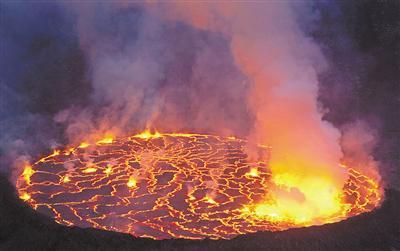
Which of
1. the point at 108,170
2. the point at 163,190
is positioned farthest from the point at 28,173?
the point at 163,190

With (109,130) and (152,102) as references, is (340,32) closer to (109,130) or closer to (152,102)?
(152,102)

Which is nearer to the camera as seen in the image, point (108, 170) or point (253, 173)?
point (108, 170)

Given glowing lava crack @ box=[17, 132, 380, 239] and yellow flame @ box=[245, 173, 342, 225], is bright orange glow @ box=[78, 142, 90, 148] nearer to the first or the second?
glowing lava crack @ box=[17, 132, 380, 239]

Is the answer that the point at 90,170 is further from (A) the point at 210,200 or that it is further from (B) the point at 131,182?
(A) the point at 210,200

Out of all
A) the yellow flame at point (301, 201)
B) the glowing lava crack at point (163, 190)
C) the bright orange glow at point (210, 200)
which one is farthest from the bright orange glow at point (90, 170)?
the yellow flame at point (301, 201)

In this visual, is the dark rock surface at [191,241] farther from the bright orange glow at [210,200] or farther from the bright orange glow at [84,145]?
the bright orange glow at [84,145]

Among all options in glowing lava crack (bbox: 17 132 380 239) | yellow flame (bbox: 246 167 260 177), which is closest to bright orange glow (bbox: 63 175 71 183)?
glowing lava crack (bbox: 17 132 380 239)

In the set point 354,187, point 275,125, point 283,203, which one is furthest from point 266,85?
point 283,203
